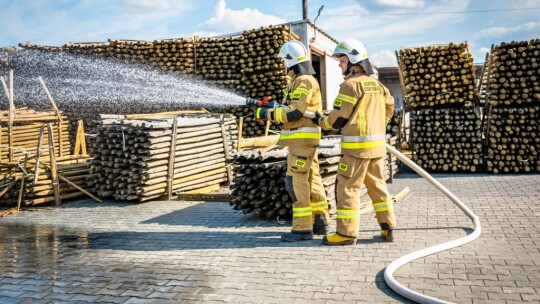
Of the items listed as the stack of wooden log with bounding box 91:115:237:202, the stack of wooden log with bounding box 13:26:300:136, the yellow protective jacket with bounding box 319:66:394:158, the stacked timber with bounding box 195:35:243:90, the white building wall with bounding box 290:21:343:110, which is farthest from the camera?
the white building wall with bounding box 290:21:343:110

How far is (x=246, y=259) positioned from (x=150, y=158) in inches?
187

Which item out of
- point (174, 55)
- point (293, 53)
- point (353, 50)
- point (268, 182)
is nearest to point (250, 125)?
point (174, 55)

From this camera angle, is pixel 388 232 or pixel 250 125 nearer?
pixel 388 232

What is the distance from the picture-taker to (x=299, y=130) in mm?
7000

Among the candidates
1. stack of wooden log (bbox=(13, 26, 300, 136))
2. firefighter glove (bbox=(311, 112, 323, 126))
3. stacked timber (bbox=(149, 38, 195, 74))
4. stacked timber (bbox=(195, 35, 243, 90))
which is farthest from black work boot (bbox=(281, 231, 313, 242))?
stacked timber (bbox=(149, 38, 195, 74))

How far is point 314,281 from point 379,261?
3.32 ft

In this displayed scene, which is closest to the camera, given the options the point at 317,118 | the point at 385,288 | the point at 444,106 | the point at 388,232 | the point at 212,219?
the point at 385,288

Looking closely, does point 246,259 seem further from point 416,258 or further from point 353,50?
point 353,50

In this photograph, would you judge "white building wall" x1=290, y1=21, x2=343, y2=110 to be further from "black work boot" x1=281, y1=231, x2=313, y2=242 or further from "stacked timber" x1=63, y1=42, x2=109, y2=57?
"black work boot" x1=281, y1=231, x2=313, y2=242

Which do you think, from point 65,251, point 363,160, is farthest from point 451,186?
point 65,251

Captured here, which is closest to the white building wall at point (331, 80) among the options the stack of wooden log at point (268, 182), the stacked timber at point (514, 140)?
the stacked timber at point (514, 140)

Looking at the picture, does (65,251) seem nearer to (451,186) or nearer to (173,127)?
(173,127)

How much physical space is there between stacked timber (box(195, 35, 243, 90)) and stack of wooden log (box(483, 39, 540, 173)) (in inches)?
315

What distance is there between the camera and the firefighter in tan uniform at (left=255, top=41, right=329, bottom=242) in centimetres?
691
